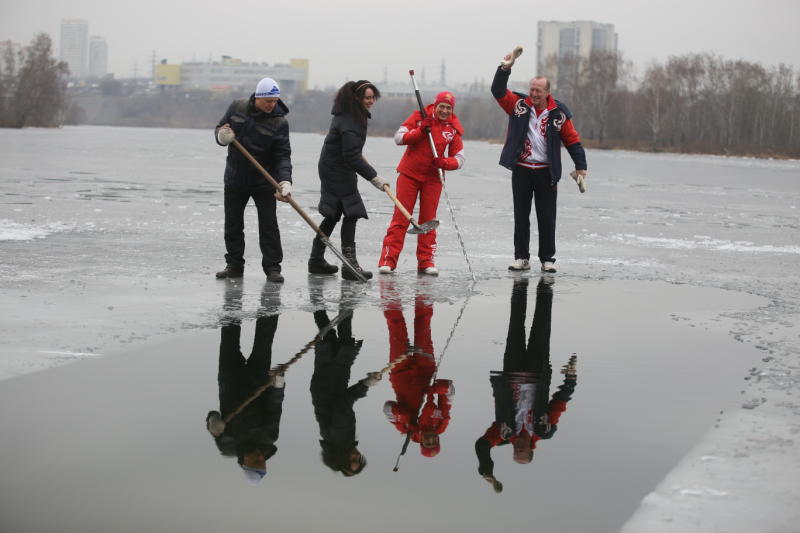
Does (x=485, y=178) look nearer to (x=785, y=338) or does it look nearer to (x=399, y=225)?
(x=399, y=225)

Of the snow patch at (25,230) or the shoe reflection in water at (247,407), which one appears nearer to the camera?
the shoe reflection in water at (247,407)

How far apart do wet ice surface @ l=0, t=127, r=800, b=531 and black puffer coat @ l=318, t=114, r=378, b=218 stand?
0.74 m

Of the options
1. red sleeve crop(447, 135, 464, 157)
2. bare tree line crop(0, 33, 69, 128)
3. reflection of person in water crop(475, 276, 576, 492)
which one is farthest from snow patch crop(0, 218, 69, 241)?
bare tree line crop(0, 33, 69, 128)

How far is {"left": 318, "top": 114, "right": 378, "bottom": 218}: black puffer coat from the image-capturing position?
927 centimetres

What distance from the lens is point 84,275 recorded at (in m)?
8.68

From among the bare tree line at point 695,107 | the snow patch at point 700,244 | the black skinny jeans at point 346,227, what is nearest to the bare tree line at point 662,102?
the bare tree line at point 695,107

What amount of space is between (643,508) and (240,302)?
4.58 metres

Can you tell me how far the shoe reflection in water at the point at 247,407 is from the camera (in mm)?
4047

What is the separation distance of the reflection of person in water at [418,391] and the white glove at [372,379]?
0.07 metres

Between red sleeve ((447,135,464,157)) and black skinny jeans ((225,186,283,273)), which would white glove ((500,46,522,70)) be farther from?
black skinny jeans ((225,186,283,273))

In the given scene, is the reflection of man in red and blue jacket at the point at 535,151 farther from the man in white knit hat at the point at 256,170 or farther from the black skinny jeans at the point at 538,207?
the man in white knit hat at the point at 256,170

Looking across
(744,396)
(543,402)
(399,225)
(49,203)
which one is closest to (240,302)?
(399,225)

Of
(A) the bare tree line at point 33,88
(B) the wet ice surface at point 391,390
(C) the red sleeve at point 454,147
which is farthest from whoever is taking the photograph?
(A) the bare tree line at point 33,88

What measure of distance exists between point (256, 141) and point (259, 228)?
2.41ft
